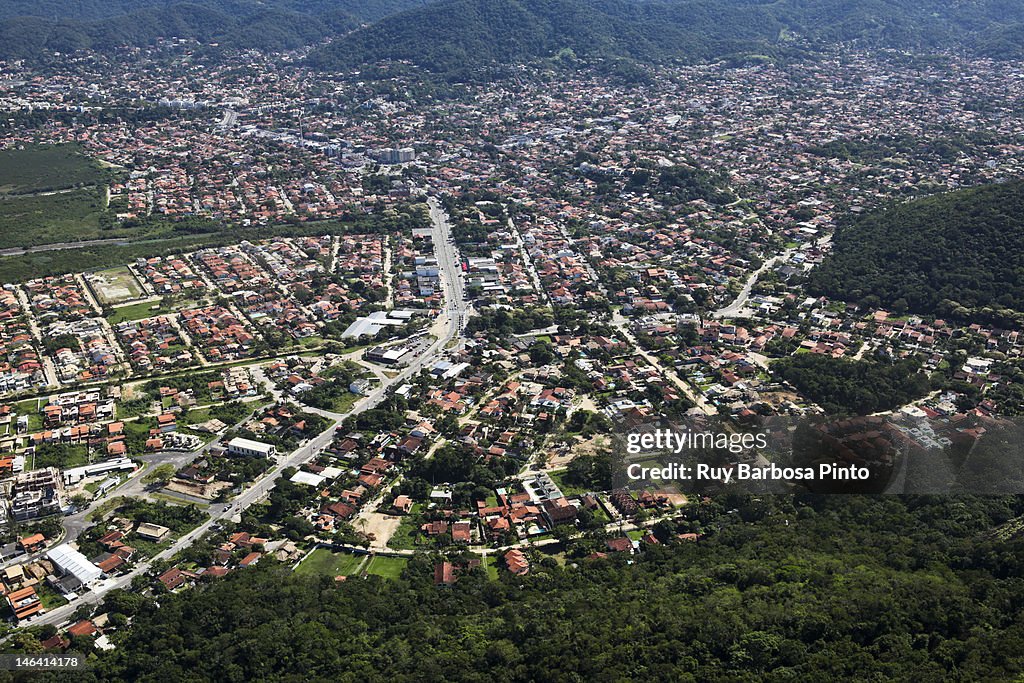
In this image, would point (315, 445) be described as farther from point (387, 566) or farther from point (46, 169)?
point (46, 169)

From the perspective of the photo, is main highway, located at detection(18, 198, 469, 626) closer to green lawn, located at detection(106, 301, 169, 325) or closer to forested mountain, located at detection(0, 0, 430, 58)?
green lawn, located at detection(106, 301, 169, 325)

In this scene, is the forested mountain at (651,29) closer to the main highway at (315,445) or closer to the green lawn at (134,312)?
the main highway at (315,445)

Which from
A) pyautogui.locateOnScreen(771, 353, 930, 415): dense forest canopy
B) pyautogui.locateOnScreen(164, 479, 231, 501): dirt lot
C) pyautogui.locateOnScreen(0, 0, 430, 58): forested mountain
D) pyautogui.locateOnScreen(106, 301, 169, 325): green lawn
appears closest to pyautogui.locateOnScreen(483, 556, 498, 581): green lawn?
pyautogui.locateOnScreen(164, 479, 231, 501): dirt lot

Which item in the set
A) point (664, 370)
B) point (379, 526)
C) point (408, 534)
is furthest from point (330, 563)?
point (664, 370)

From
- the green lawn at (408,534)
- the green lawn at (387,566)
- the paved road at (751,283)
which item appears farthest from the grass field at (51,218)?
the green lawn at (387,566)

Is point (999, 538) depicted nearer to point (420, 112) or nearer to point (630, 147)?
point (630, 147)
